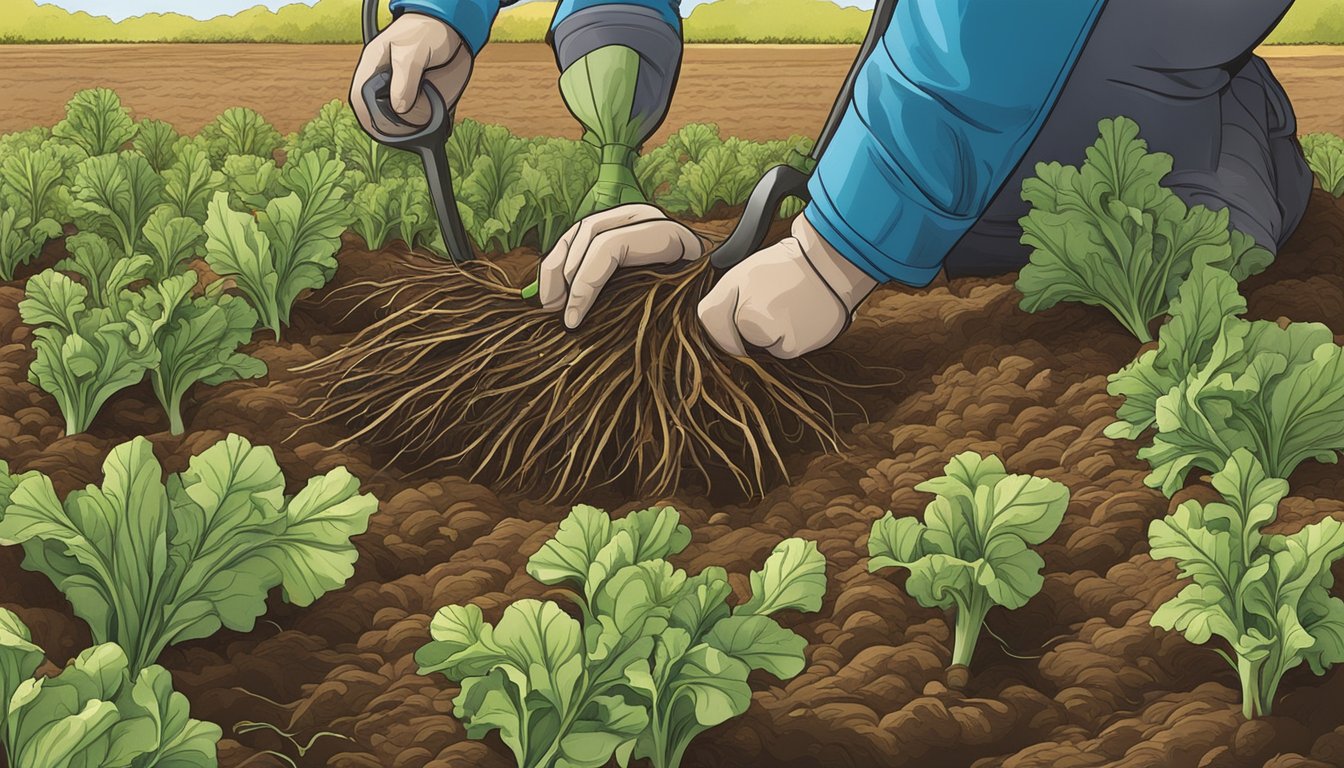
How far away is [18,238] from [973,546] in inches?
57.9

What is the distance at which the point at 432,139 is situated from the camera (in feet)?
5.18

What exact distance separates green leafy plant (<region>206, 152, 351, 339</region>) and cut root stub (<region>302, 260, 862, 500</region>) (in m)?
0.12

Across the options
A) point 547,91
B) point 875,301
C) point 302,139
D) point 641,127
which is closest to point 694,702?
point 875,301

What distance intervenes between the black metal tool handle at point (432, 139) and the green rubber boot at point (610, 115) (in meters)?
0.25

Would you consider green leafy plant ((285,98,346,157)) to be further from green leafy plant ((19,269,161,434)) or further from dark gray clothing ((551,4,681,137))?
green leafy plant ((19,269,161,434))

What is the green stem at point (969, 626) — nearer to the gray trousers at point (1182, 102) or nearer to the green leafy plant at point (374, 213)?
the gray trousers at point (1182, 102)

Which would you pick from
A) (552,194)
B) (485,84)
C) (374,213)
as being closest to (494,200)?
(552,194)

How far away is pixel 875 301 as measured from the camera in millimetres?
1570

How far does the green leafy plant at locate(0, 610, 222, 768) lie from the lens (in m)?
0.65

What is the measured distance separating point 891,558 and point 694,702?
20 cm

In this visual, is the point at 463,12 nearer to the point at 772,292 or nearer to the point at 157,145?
the point at 772,292

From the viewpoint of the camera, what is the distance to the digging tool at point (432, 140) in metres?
1.58

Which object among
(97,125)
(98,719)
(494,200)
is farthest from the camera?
(97,125)

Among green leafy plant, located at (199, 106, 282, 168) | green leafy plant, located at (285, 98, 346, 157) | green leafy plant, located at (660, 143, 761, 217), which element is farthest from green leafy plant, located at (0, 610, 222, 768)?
green leafy plant, located at (199, 106, 282, 168)
